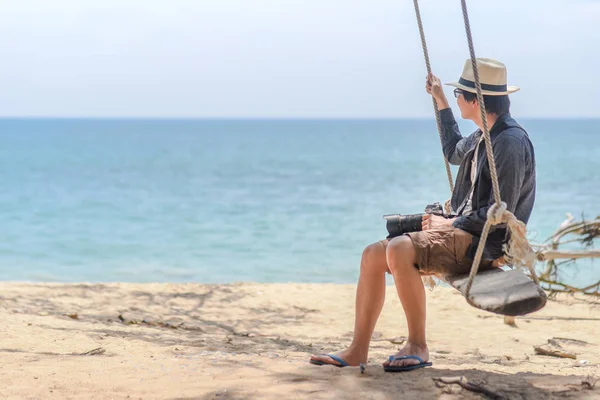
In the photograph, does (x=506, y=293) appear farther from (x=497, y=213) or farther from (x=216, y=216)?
(x=216, y=216)

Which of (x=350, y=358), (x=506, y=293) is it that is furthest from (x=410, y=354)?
(x=506, y=293)

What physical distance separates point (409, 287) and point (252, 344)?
2.12 meters

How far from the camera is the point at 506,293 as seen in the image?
3191mm

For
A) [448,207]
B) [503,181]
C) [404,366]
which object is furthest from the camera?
[448,207]

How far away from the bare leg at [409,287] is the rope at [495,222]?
283mm

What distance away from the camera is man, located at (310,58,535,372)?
351 cm

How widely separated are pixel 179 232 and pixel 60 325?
1187cm

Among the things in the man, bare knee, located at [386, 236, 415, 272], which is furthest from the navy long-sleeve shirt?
bare knee, located at [386, 236, 415, 272]

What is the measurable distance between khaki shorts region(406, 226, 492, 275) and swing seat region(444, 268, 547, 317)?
128 mm

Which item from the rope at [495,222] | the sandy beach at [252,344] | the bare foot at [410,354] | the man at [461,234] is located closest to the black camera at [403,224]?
the man at [461,234]

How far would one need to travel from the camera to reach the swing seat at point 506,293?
10.2 feet

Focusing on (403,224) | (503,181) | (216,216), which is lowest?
(216,216)

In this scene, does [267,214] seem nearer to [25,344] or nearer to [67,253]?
[67,253]

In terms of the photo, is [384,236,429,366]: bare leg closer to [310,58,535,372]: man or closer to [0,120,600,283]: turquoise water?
[310,58,535,372]: man
